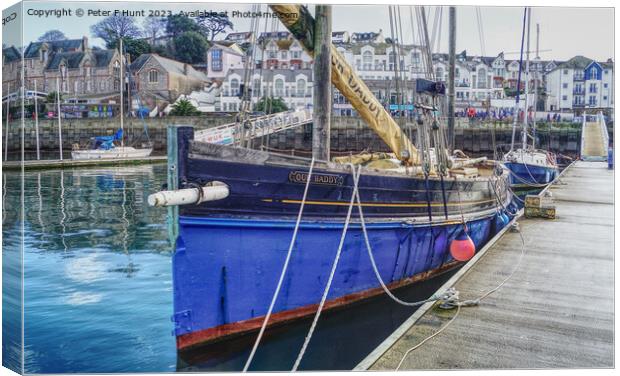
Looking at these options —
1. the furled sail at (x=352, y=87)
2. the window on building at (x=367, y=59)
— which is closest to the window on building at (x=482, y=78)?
the window on building at (x=367, y=59)

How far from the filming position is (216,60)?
1059 cm

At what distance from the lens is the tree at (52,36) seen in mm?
6555

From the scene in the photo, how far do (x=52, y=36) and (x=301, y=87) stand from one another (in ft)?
21.6

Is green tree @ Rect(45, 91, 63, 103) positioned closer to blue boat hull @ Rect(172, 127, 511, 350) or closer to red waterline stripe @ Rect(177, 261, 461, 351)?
blue boat hull @ Rect(172, 127, 511, 350)

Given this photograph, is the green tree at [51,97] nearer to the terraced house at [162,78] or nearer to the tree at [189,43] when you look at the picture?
→ the terraced house at [162,78]

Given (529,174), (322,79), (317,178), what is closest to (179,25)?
(322,79)

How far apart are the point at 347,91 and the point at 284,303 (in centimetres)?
277

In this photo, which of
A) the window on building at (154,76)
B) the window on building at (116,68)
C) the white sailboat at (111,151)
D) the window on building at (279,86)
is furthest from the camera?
the white sailboat at (111,151)

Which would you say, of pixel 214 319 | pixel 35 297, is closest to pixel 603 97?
pixel 214 319

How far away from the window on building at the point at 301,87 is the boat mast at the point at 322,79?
3.89m

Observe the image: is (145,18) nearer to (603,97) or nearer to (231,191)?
(231,191)

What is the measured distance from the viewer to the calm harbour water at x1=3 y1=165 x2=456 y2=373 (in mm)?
7285

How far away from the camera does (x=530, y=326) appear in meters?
7.24

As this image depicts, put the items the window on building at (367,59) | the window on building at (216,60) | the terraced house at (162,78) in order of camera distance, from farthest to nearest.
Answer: the terraced house at (162,78), the window on building at (367,59), the window on building at (216,60)
